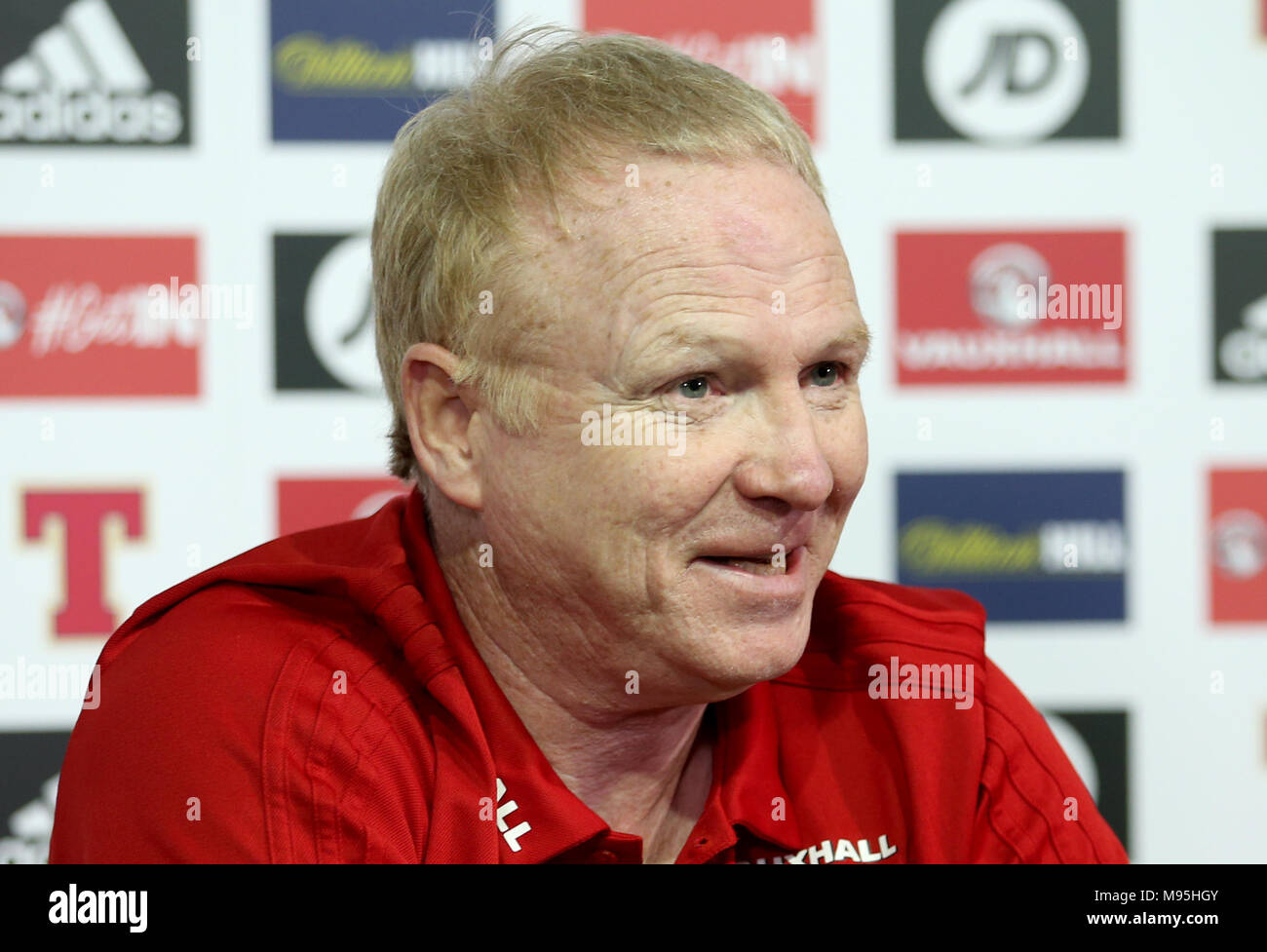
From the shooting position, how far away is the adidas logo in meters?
2.05

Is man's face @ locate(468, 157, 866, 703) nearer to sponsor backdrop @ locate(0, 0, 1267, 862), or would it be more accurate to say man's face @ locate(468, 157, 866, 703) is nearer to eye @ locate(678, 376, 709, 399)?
eye @ locate(678, 376, 709, 399)

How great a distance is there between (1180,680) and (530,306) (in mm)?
1528

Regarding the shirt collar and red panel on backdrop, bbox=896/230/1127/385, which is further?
red panel on backdrop, bbox=896/230/1127/385

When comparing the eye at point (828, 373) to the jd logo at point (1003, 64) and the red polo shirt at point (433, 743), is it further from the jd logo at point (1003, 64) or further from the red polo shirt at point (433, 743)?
the jd logo at point (1003, 64)

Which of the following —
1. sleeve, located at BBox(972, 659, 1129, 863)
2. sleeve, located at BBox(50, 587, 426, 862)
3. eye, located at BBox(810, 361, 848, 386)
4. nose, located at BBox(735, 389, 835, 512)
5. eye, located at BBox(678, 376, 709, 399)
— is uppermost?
eye, located at BBox(810, 361, 848, 386)

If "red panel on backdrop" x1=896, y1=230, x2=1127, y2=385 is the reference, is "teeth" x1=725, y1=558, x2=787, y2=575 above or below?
below

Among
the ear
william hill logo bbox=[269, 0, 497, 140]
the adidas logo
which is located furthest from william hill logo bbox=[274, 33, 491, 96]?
the ear

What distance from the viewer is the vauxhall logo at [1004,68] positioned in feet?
7.04

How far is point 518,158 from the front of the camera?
1248 mm

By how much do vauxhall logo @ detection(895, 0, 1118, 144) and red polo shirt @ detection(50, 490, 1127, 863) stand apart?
1.00 meters

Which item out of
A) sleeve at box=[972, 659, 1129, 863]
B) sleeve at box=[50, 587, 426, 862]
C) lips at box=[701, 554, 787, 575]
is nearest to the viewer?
sleeve at box=[50, 587, 426, 862]

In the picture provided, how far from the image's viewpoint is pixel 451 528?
1.36 meters
